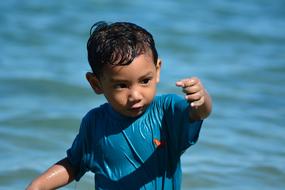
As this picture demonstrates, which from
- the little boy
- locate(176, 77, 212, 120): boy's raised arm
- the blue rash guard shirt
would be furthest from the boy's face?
locate(176, 77, 212, 120): boy's raised arm

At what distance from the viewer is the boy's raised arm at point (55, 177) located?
12.6ft

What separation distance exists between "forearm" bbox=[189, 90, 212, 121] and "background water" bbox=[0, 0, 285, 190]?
1.94 metres

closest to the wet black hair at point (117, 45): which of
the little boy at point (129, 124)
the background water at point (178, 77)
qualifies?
the little boy at point (129, 124)

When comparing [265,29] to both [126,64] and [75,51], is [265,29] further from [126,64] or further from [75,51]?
[126,64]

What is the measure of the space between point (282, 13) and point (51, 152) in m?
6.49

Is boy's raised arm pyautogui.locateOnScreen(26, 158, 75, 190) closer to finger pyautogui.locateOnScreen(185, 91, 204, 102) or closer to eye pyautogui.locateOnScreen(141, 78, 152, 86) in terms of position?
eye pyautogui.locateOnScreen(141, 78, 152, 86)

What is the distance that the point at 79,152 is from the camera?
12.7 ft

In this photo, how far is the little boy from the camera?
138 inches

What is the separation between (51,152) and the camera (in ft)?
19.7

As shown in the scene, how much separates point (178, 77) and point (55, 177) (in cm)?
438

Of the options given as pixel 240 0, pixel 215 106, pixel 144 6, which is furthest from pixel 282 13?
pixel 215 106

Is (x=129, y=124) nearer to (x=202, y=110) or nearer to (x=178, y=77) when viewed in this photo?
(x=202, y=110)

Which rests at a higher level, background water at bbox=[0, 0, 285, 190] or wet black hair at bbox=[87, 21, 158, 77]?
background water at bbox=[0, 0, 285, 190]

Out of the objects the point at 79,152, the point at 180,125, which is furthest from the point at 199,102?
the point at 79,152
